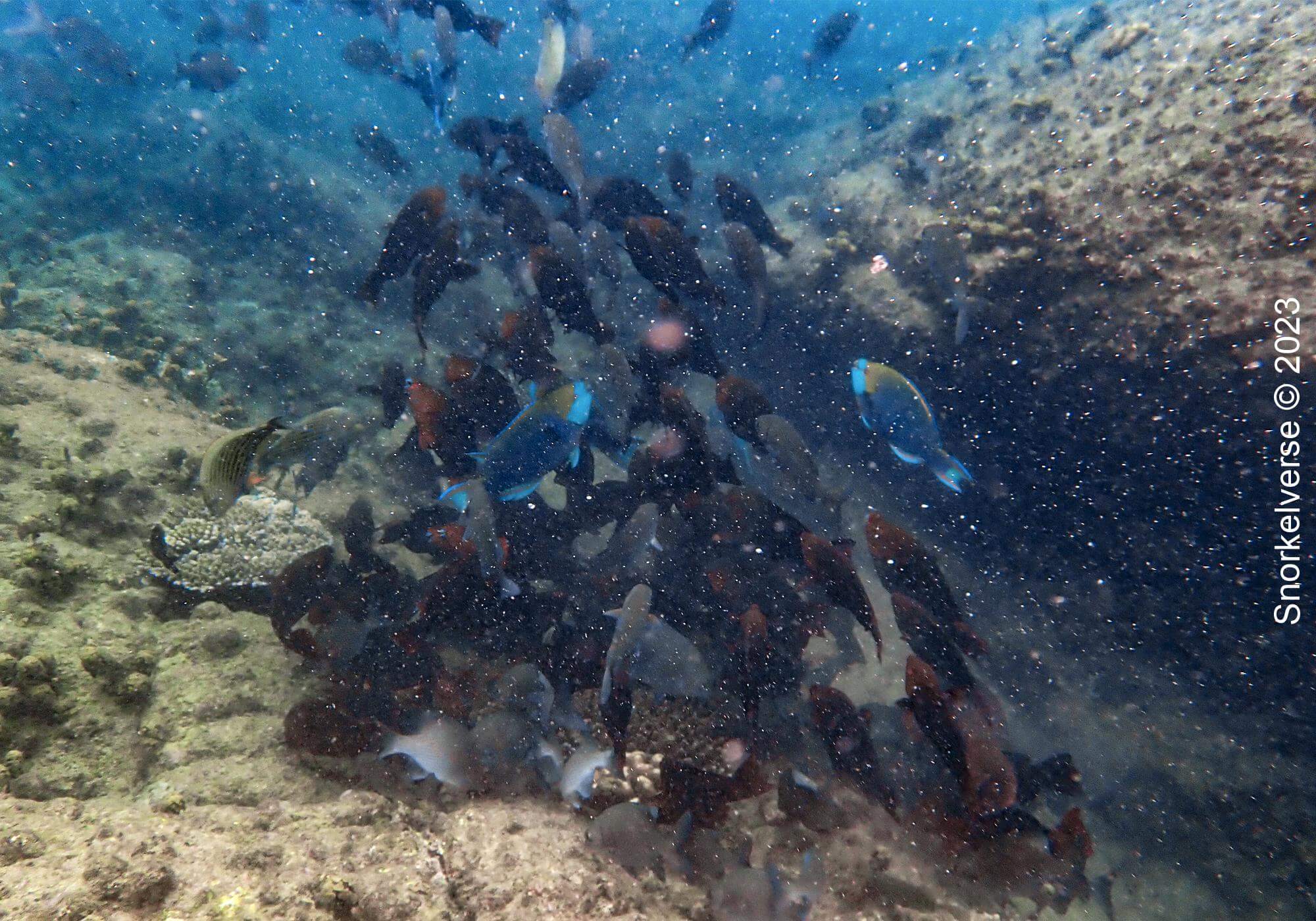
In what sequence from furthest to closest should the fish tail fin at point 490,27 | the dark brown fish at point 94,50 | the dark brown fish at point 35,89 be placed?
the dark brown fish at point 35,89 → the dark brown fish at point 94,50 → the fish tail fin at point 490,27

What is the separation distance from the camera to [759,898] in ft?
8.15

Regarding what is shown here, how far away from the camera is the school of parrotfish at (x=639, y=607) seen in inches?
110

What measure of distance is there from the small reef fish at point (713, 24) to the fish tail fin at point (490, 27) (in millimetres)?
3853

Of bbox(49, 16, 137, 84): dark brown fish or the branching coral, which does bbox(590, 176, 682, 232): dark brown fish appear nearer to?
the branching coral

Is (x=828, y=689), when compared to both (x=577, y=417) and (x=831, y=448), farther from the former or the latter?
(x=831, y=448)

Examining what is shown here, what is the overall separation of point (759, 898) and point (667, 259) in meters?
4.03

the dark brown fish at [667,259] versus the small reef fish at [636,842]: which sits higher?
the dark brown fish at [667,259]

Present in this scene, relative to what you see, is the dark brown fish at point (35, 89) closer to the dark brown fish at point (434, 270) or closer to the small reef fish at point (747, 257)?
the dark brown fish at point (434, 270)

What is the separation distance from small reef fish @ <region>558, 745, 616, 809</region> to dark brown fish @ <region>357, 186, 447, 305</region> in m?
3.58

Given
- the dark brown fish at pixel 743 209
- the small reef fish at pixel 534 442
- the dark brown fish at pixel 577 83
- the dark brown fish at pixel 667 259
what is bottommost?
the small reef fish at pixel 534 442

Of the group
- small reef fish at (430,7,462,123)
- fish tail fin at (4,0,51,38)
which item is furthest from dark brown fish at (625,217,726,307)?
fish tail fin at (4,0,51,38)

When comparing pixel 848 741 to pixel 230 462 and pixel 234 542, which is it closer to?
pixel 230 462

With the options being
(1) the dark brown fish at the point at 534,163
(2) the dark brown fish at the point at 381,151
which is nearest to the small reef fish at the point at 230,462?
(1) the dark brown fish at the point at 534,163

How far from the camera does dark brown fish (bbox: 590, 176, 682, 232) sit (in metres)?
5.27
